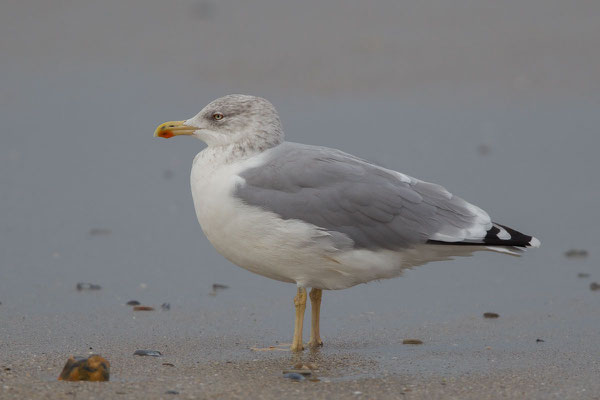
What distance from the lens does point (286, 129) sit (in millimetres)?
10586

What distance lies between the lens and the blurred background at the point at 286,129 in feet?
24.1

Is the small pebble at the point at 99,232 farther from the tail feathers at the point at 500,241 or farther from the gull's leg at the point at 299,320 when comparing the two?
the tail feathers at the point at 500,241

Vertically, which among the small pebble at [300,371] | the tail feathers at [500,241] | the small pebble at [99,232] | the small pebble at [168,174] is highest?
the small pebble at [168,174]

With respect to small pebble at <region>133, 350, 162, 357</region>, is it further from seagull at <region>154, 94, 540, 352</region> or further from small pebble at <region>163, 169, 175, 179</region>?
small pebble at <region>163, 169, 175, 179</region>

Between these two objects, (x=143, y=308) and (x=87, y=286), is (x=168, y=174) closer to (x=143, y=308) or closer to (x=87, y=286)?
(x=87, y=286)

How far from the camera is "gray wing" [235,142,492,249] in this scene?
595cm

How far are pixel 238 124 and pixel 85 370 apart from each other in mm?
1859

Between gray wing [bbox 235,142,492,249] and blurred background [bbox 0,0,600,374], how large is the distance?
89cm

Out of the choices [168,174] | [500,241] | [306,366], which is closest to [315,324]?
[306,366]

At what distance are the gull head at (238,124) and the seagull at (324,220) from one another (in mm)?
73

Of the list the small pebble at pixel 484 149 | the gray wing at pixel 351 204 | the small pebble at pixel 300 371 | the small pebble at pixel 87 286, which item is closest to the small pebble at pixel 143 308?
the small pebble at pixel 87 286

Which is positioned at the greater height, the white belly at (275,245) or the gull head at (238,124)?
the gull head at (238,124)

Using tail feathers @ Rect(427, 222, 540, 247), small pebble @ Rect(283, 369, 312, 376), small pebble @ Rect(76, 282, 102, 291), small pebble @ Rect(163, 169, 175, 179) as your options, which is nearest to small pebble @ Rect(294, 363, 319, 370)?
small pebble @ Rect(283, 369, 312, 376)

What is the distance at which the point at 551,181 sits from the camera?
9555mm
